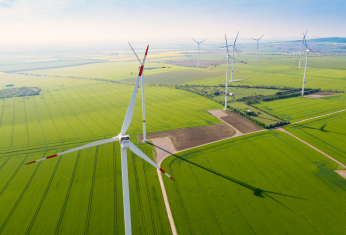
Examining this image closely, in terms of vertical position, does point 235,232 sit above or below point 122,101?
below

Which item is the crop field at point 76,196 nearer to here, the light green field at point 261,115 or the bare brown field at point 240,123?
the bare brown field at point 240,123

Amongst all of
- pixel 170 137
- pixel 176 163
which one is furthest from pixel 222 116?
pixel 176 163

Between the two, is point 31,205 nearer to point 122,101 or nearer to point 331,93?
point 122,101

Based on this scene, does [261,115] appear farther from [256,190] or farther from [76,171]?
[76,171]

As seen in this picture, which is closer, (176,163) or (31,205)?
(31,205)

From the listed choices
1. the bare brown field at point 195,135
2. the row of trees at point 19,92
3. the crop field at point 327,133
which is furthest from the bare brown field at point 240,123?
the row of trees at point 19,92

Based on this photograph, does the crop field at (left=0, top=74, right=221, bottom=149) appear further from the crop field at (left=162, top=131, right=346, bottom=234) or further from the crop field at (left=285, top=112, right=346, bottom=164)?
the crop field at (left=285, top=112, right=346, bottom=164)
